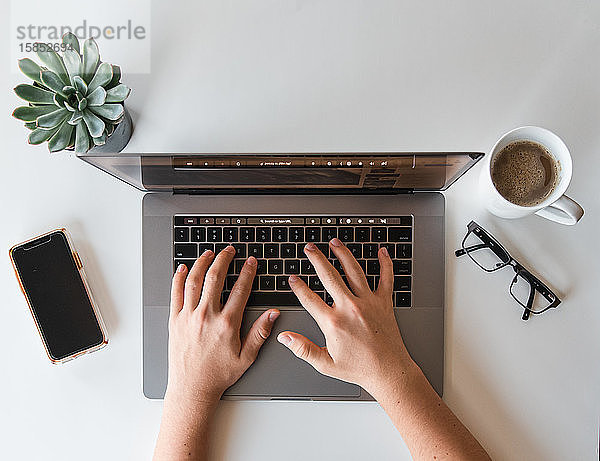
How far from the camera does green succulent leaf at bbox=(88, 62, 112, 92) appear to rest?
70cm

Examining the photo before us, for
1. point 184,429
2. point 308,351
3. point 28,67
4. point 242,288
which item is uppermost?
point 28,67

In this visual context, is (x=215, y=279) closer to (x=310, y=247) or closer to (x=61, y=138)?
(x=310, y=247)

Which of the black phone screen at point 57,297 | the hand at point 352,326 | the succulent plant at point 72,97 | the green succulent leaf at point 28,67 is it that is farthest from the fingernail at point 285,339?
the green succulent leaf at point 28,67

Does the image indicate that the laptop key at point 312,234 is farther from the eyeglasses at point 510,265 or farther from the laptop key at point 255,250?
the eyeglasses at point 510,265

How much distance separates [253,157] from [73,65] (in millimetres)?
302

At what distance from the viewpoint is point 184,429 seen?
814 millimetres

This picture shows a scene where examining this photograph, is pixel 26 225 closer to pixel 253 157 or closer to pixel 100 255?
pixel 100 255

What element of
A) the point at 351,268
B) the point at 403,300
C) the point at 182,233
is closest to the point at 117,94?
the point at 182,233

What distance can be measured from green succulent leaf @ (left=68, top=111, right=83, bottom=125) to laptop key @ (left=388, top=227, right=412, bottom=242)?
0.51m

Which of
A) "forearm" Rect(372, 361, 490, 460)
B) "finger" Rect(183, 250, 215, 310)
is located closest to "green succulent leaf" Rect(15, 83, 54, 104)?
"finger" Rect(183, 250, 215, 310)

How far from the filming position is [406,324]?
32.5 inches

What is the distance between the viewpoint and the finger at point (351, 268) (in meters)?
0.81

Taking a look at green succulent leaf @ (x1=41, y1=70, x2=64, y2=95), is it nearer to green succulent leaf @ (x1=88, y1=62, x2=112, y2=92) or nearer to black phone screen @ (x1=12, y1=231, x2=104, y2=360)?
green succulent leaf @ (x1=88, y1=62, x2=112, y2=92)

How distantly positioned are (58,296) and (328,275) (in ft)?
1.55
